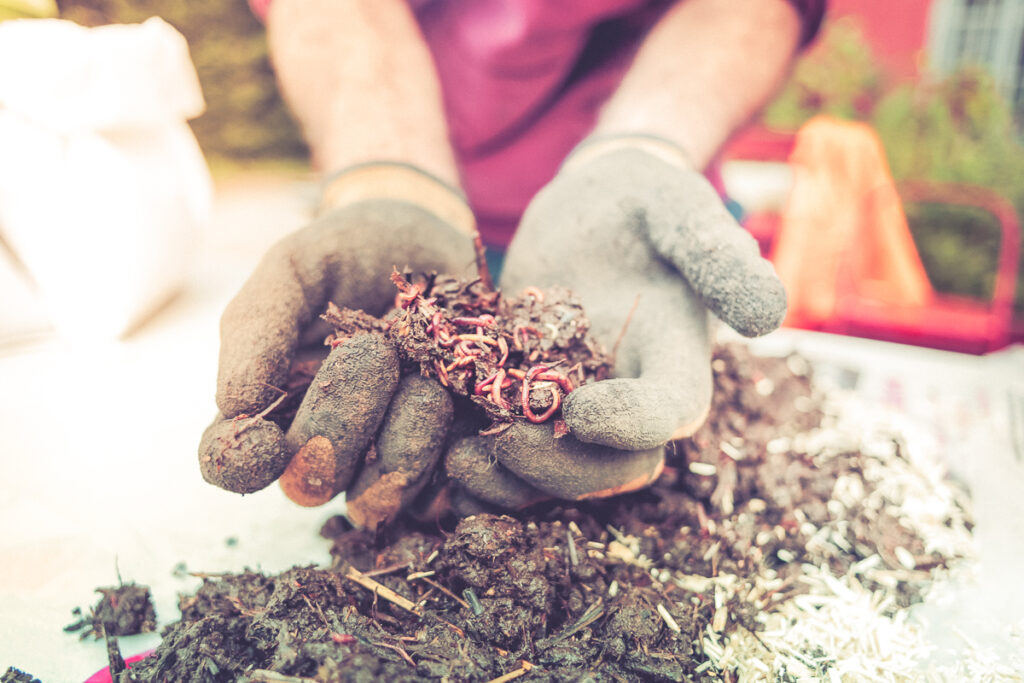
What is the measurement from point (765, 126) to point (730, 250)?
710 cm

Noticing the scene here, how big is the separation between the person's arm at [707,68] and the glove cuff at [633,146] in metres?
0.14

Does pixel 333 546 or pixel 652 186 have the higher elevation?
pixel 652 186

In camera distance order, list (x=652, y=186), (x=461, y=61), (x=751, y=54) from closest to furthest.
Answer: (x=652, y=186) → (x=751, y=54) → (x=461, y=61)

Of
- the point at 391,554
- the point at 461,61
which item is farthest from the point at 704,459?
the point at 461,61

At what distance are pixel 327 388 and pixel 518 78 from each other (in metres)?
1.97

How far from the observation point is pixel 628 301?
185 cm

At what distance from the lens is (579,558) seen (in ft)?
4.96

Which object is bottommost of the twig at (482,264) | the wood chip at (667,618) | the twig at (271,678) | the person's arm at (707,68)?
the wood chip at (667,618)

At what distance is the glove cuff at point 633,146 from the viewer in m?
2.28

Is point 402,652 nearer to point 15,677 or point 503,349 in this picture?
point 503,349

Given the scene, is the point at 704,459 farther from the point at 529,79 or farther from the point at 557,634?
the point at 529,79

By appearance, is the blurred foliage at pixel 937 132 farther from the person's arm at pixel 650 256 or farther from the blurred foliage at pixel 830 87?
Result: the person's arm at pixel 650 256

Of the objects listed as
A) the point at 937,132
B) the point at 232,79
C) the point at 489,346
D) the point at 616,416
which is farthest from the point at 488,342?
the point at 937,132

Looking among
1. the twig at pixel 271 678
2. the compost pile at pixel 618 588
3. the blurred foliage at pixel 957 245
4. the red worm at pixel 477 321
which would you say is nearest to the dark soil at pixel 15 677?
the compost pile at pixel 618 588
